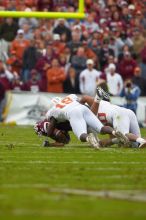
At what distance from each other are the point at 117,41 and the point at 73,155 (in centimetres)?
1190

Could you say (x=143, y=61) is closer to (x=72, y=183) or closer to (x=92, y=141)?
(x=92, y=141)

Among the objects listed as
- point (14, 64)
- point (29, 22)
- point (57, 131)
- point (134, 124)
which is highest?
point (29, 22)

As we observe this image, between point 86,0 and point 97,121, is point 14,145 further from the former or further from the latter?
point 86,0

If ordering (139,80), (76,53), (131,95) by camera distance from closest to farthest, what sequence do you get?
(131,95) → (76,53) → (139,80)

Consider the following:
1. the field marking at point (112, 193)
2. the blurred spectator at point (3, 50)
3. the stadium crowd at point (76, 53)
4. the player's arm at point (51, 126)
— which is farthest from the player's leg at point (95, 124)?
the blurred spectator at point (3, 50)

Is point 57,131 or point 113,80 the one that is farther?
point 113,80

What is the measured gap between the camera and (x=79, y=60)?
23469 millimetres

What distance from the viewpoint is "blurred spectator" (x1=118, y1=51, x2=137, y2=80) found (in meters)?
23.7

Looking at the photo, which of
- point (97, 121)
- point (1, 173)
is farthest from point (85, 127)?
point (1, 173)

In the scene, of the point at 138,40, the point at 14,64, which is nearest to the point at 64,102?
the point at 14,64

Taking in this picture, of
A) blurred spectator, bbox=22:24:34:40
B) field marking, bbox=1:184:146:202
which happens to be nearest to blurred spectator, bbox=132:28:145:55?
blurred spectator, bbox=22:24:34:40

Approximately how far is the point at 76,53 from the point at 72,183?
1422cm

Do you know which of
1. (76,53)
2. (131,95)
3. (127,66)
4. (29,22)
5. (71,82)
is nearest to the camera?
Result: (131,95)

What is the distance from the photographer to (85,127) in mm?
13570
